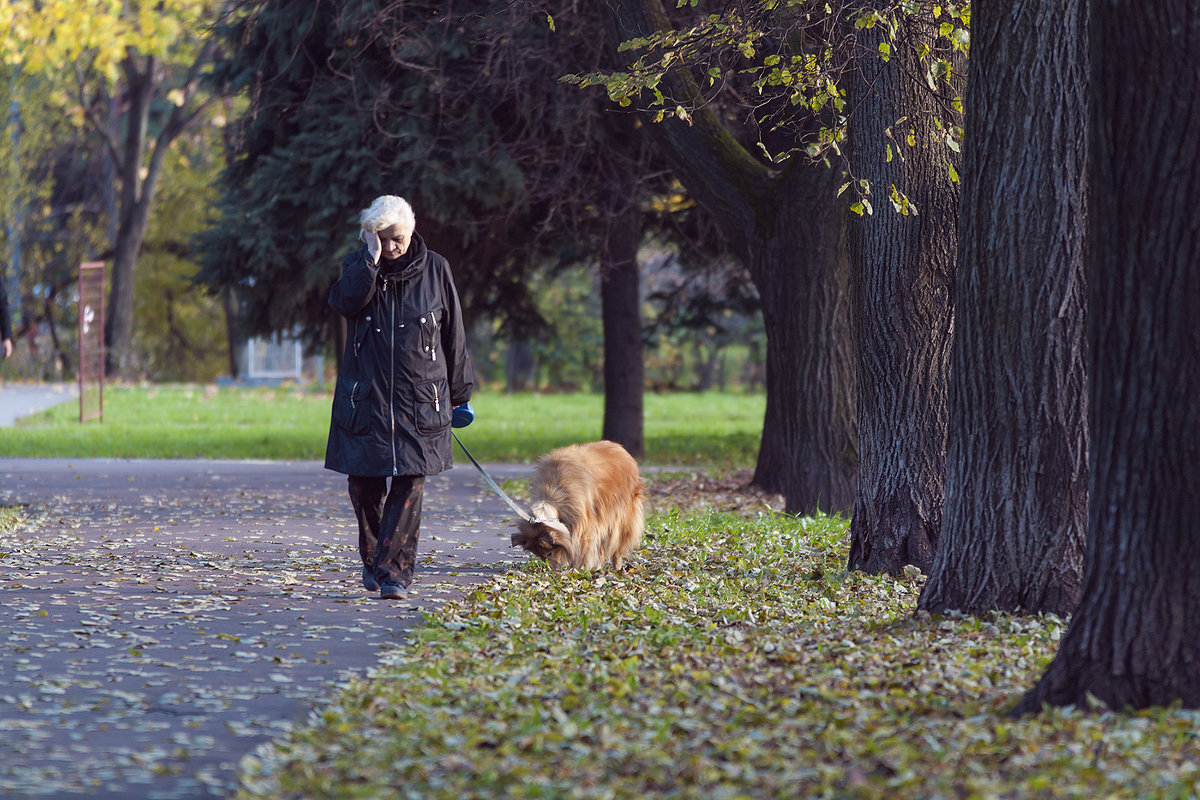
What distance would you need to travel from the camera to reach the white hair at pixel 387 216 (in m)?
6.50

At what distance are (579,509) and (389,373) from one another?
4.26 ft

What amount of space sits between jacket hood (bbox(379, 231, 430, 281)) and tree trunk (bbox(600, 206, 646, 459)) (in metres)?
8.40

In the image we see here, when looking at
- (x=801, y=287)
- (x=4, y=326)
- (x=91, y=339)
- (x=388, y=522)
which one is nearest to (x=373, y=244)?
(x=388, y=522)

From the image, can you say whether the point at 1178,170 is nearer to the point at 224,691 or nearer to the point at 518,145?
the point at 224,691

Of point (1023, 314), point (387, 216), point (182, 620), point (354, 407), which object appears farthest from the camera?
point (354, 407)

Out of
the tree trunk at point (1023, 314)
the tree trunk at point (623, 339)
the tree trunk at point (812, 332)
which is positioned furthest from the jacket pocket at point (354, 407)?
the tree trunk at point (623, 339)

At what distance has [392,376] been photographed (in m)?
6.64

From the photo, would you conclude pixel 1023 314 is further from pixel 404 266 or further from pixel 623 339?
pixel 623 339

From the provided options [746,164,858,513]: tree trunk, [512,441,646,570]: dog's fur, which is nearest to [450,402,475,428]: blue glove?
[512,441,646,570]: dog's fur

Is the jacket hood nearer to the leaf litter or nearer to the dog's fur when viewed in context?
the dog's fur

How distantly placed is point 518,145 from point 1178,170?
1020 centimetres

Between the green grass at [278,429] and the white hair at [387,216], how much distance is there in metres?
9.28

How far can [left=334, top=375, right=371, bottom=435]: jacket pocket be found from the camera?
661 centimetres

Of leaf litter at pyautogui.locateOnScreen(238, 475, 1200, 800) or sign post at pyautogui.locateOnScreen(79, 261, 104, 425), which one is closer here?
leaf litter at pyautogui.locateOnScreen(238, 475, 1200, 800)
